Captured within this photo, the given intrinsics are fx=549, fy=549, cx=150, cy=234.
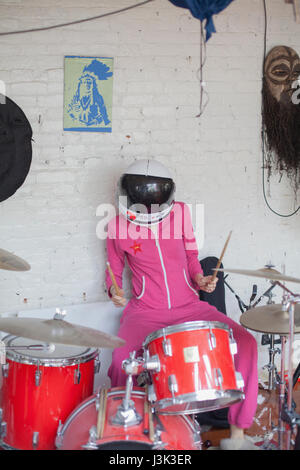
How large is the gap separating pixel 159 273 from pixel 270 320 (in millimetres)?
672

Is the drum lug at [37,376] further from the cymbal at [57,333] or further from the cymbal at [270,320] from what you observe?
the cymbal at [270,320]

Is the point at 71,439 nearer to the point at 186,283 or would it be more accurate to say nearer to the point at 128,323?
the point at 128,323

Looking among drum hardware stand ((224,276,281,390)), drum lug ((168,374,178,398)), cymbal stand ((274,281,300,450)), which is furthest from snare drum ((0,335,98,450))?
drum hardware stand ((224,276,281,390))

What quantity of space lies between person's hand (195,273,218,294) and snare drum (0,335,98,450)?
2.53ft

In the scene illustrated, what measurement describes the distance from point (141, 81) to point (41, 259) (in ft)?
3.82

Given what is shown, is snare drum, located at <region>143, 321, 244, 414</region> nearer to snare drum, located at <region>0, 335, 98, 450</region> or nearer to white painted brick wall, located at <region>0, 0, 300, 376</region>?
snare drum, located at <region>0, 335, 98, 450</region>

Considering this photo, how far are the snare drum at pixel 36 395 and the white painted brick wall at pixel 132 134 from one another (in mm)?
788

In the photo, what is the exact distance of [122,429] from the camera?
2.03 metres

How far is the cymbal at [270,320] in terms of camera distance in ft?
8.21

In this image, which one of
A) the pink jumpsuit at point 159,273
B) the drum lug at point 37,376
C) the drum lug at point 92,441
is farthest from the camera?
the pink jumpsuit at point 159,273

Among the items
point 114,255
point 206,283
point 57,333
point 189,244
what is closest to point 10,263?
point 57,333

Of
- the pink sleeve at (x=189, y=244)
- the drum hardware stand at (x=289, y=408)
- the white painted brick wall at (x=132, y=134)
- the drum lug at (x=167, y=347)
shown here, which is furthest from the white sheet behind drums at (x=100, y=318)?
the drum hardware stand at (x=289, y=408)

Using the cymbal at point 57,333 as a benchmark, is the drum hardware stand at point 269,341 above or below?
below

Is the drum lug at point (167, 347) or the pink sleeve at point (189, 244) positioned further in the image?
the pink sleeve at point (189, 244)
